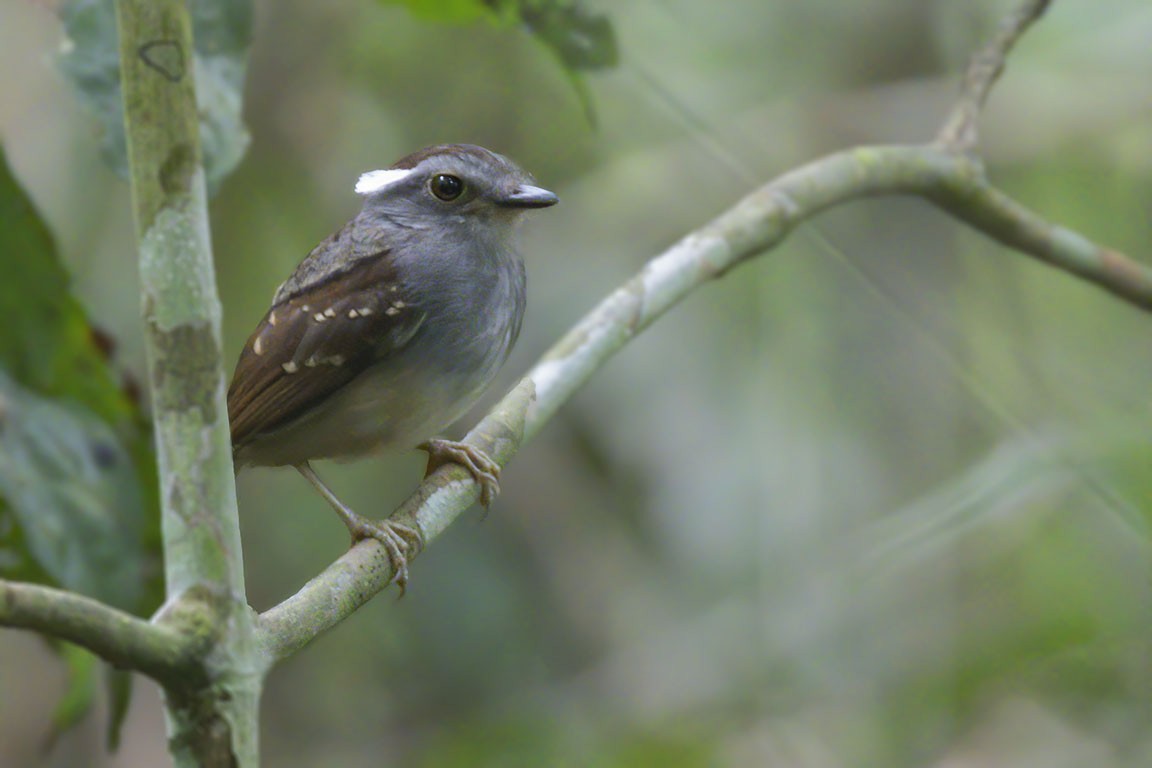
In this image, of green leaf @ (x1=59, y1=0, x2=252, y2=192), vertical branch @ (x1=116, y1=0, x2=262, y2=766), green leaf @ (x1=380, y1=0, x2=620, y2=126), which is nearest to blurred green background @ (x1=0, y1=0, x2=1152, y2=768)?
green leaf @ (x1=380, y1=0, x2=620, y2=126)

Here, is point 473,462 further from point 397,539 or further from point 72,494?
point 72,494

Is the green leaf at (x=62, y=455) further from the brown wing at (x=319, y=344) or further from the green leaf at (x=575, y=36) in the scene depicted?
the green leaf at (x=575, y=36)

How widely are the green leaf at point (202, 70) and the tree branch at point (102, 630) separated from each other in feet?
4.57

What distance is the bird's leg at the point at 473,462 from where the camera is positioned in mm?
2762

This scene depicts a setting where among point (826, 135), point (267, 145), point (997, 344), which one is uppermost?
point (267, 145)

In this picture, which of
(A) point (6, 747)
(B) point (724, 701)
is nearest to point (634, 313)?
(B) point (724, 701)

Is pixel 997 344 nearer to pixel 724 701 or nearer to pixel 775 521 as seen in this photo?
pixel 775 521

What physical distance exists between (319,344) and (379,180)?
0.45m

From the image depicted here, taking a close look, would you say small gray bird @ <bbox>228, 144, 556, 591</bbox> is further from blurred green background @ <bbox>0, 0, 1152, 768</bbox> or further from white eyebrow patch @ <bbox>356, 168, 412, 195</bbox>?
A: blurred green background @ <bbox>0, 0, 1152, 768</bbox>

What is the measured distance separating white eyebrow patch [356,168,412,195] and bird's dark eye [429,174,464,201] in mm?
74

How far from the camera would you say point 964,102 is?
3.52 m

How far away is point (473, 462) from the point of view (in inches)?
111

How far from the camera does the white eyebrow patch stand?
303 cm

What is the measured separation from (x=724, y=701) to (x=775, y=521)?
72 cm
